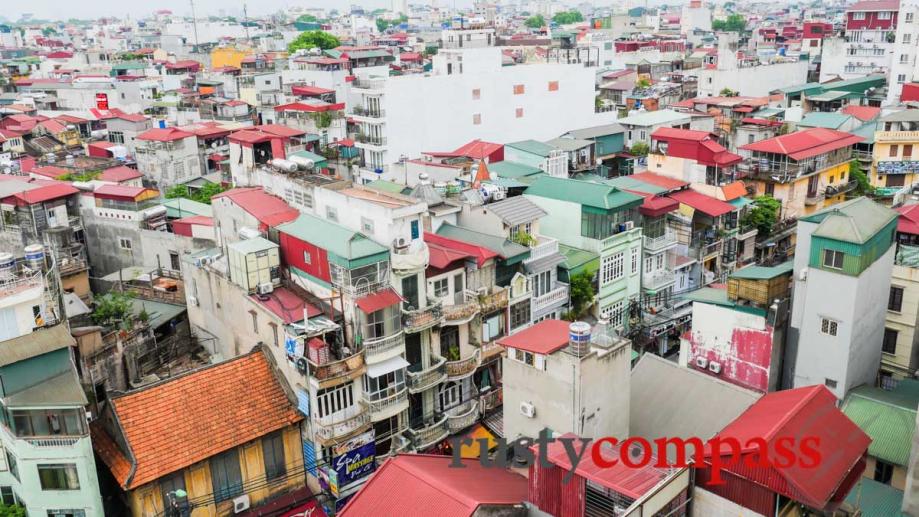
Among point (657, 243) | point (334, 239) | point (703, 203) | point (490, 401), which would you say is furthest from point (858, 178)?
point (334, 239)

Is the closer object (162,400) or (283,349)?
(162,400)

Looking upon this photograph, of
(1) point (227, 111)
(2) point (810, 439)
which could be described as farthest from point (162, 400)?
(1) point (227, 111)

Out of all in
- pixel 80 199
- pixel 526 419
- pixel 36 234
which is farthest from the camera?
pixel 80 199

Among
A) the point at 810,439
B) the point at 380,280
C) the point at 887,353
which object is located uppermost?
the point at 380,280

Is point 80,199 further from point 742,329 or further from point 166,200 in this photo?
point 742,329

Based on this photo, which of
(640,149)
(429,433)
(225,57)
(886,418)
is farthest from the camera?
(225,57)

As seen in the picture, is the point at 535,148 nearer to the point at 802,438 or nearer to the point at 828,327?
the point at 828,327

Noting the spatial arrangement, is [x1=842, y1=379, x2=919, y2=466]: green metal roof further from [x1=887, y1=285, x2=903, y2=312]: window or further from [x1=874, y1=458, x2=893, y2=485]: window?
[x1=887, y1=285, x2=903, y2=312]: window

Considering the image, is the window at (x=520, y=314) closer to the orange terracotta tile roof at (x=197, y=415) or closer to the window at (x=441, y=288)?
the window at (x=441, y=288)
